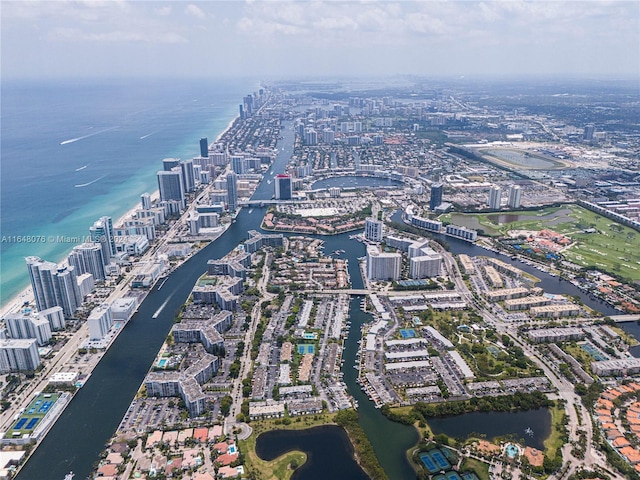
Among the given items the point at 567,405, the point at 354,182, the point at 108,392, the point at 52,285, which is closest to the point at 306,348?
the point at 108,392

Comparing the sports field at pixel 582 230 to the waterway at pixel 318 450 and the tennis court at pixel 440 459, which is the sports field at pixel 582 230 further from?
the waterway at pixel 318 450

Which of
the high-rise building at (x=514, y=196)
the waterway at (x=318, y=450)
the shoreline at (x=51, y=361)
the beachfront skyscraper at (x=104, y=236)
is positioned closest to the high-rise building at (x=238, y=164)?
the shoreline at (x=51, y=361)

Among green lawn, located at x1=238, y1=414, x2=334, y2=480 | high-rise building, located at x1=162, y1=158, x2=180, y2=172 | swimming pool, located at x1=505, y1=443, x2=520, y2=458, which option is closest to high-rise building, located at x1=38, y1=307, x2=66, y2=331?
green lawn, located at x1=238, y1=414, x2=334, y2=480

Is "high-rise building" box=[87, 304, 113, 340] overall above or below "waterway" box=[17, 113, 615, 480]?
above

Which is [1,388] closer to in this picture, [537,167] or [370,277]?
[370,277]

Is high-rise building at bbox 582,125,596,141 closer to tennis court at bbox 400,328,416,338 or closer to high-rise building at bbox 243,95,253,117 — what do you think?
high-rise building at bbox 243,95,253,117
